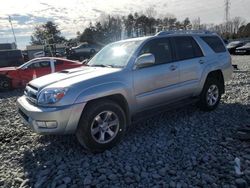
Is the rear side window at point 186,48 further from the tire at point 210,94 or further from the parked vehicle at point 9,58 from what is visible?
the parked vehicle at point 9,58

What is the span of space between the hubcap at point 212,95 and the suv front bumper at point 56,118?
134 inches

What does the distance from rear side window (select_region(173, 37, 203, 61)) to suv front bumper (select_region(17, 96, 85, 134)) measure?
2548 millimetres

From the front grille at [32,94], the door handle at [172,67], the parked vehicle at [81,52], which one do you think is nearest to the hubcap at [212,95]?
the door handle at [172,67]

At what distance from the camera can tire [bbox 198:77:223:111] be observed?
5.86m

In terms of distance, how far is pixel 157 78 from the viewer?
470 centimetres

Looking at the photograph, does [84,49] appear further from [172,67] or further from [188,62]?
[172,67]

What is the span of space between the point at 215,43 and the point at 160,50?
203 centimetres

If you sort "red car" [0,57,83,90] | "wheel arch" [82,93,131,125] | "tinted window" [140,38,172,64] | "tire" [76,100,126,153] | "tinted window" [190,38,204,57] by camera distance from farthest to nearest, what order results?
1. "red car" [0,57,83,90]
2. "tinted window" [190,38,204,57]
3. "tinted window" [140,38,172,64]
4. "wheel arch" [82,93,131,125]
5. "tire" [76,100,126,153]

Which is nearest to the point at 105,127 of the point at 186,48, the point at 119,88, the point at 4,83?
the point at 119,88

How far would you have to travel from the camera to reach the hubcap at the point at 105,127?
4051mm

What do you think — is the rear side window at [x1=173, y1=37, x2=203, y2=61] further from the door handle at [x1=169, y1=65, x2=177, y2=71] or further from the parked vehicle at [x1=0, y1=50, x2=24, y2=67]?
the parked vehicle at [x1=0, y1=50, x2=24, y2=67]

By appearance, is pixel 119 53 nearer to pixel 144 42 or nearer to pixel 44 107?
pixel 144 42

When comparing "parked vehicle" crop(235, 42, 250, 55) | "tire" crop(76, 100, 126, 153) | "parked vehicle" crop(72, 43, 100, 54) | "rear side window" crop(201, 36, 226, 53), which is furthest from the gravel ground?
"parked vehicle" crop(72, 43, 100, 54)

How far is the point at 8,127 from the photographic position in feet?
18.9
